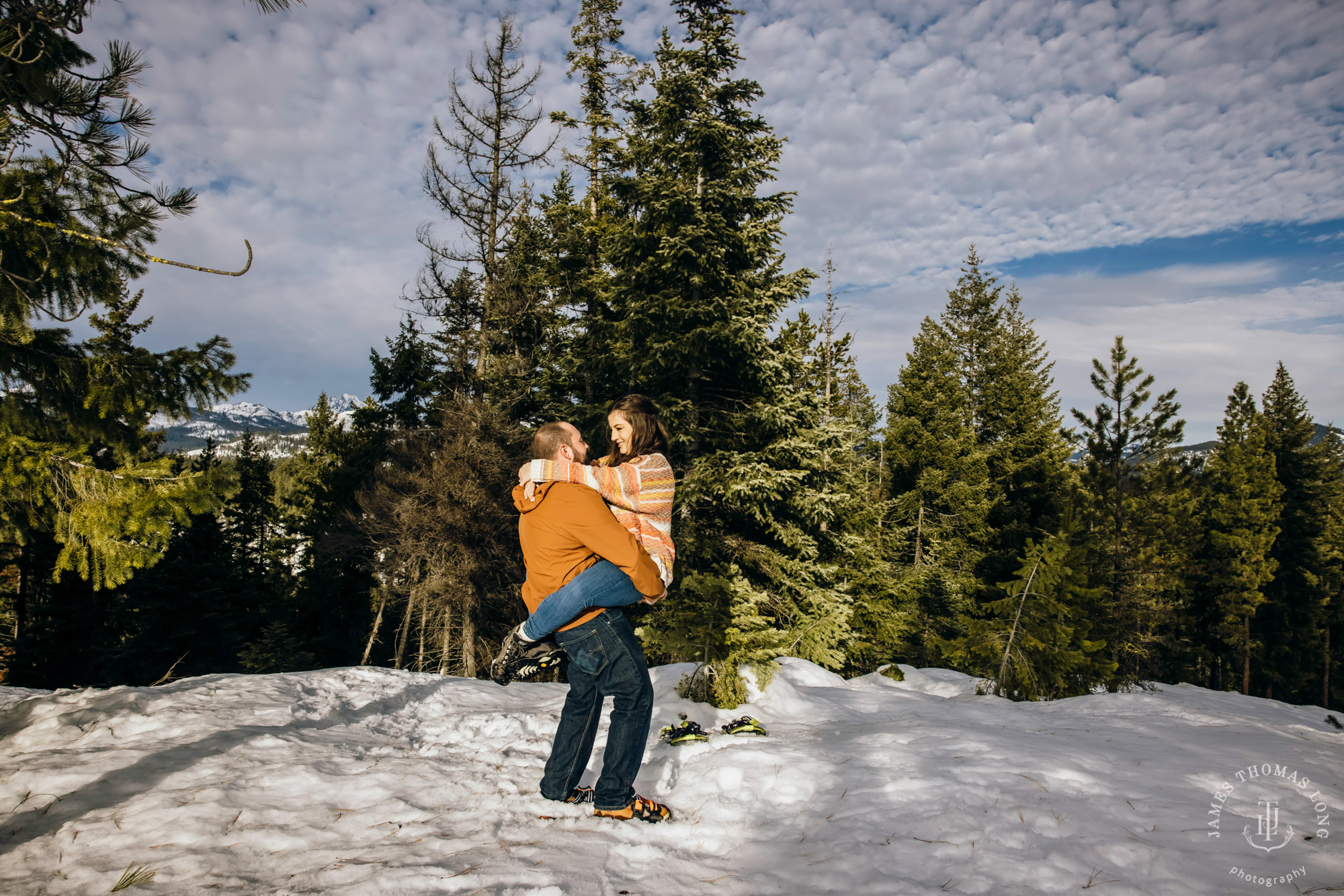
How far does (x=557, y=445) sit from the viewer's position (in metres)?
3.26

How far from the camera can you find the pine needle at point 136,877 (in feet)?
7.04

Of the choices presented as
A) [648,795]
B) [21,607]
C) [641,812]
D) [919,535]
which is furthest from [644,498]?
[21,607]

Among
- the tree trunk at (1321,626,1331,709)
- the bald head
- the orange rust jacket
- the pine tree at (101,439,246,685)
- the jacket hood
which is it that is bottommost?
the tree trunk at (1321,626,1331,709)

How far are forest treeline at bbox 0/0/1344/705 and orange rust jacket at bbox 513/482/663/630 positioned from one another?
3011 mm

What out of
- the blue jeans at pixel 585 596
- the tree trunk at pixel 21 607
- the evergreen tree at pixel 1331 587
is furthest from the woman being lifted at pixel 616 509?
the evergreen tree at pixel 1331 587

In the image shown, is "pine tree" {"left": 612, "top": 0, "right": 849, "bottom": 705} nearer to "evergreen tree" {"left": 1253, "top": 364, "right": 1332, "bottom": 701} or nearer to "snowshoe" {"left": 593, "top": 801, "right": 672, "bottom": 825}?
"snowshoe" {"left": 593, "top": 801, "right": 672, "bottom": 825}

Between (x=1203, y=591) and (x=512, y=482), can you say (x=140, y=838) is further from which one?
(x=1203, y=591)

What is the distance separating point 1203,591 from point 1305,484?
769 centimetres

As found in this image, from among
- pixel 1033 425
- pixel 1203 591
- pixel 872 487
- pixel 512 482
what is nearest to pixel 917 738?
pixel 512 482

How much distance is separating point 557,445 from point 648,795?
2.08 m

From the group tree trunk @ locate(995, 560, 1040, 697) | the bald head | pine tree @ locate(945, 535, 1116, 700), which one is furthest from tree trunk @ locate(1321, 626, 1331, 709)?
the bald head

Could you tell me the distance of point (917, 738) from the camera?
4.00m

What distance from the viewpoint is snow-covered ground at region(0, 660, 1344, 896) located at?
228 cm

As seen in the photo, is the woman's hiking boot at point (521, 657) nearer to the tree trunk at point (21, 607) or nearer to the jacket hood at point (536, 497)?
the jacket hood at point (536, 497)
